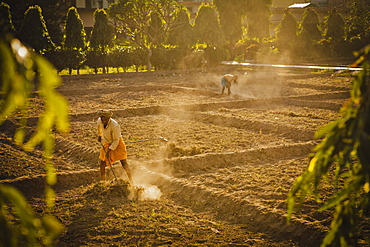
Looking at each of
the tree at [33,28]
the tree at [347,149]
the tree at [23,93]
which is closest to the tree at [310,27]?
the tree at [33,28]

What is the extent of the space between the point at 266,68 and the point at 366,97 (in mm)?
34189

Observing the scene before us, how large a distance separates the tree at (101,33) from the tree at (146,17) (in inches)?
79.0

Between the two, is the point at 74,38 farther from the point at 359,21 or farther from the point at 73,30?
the point at 359,21

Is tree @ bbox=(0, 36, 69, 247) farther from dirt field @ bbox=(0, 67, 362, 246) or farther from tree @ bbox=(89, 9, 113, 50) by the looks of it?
tree @ bbox=(89, 9, 113, 50)

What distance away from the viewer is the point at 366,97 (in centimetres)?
189

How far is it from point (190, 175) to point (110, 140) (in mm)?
1690

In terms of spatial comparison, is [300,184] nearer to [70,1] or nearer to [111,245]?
[111,245]

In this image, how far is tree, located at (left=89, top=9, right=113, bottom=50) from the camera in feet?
110

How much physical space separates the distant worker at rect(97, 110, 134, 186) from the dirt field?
1.55 ft

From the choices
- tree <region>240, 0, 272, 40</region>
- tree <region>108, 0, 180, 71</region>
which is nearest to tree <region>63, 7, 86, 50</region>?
tree <region>108, 0, 180, 71</region>

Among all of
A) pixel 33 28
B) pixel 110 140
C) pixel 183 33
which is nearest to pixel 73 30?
pixel 33 28

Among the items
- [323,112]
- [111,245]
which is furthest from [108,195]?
[323,112]

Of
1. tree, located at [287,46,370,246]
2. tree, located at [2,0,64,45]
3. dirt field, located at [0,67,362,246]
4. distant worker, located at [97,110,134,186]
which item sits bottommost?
dirt field, located at [0,67,362,246]

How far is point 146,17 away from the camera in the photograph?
36.3 metres
